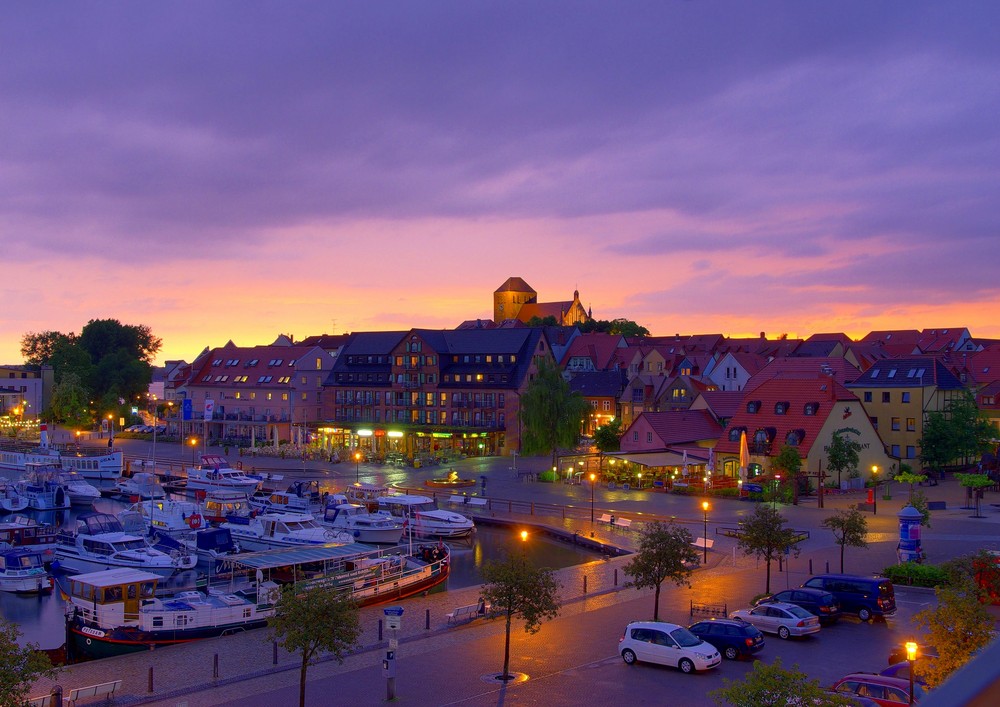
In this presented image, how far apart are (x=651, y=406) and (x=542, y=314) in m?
107

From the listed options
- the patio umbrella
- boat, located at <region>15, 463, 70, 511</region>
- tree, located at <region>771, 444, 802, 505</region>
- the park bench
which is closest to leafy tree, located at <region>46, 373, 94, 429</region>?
boat, located at <region>15, 463, 70, 511</region>

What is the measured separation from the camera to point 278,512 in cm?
5391

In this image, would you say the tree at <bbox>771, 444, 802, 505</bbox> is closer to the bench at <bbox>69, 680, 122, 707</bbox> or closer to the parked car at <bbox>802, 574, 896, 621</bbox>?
the parked car at <bbox>802, 574, 896, 621</bbox>

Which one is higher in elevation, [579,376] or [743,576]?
[579,376]

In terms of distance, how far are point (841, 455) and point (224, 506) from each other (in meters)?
39.4

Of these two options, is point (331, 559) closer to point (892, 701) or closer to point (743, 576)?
point (743, 576)

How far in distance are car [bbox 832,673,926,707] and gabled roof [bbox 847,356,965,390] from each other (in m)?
52.1

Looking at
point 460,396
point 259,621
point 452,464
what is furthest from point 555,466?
point 259,621

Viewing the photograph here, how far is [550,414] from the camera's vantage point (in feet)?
225

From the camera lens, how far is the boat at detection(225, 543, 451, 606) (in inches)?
1398

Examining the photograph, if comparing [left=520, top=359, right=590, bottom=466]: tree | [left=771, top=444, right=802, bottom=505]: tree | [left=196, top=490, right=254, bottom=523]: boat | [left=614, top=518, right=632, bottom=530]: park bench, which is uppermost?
[left=520, top=359, right=590, bottom=466]: tree

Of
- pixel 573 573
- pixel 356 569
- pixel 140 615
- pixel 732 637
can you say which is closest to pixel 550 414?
pixel 573 573

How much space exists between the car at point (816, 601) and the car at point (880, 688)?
7892 millimetres

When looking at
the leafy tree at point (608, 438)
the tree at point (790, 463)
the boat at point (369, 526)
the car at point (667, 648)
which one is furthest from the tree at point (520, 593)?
the leafy tree at point (608, 438)
